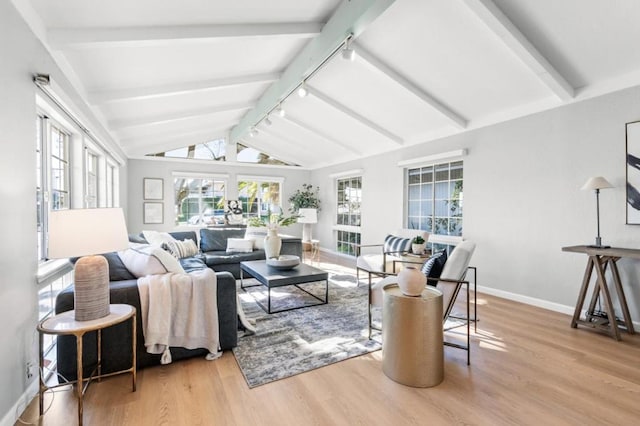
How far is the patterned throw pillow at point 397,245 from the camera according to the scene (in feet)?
15.1

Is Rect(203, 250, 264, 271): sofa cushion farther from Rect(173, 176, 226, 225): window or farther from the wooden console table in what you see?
the wooden console table

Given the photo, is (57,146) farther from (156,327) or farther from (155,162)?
(155,162)

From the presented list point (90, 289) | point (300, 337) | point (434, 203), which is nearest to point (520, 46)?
point (434, 203)

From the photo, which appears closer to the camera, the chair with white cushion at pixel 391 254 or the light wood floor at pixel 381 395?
the light wood floor at pixel 381 395

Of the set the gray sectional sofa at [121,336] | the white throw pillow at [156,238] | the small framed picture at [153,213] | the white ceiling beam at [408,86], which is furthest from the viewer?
the small framed picture at [153,213]

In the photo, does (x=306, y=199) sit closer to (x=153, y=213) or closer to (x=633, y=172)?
(x=153, y=213)

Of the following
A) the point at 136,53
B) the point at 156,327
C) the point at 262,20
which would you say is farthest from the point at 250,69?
the point at 156,327

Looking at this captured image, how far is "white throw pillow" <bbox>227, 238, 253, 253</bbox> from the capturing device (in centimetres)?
512

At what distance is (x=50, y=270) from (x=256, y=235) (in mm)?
3279

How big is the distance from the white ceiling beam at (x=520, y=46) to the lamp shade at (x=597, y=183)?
1028 mm

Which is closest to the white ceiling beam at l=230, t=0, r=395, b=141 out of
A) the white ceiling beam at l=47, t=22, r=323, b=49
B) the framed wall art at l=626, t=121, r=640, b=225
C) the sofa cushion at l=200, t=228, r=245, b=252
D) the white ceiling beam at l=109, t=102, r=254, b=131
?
the white ceiling beam at l=47, t=22, r=323, b=49

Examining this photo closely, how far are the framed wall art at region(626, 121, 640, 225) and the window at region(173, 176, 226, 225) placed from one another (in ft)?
23.9

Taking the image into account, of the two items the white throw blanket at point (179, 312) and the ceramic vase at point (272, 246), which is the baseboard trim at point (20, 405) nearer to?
the white throw blanket at point (179, 312)

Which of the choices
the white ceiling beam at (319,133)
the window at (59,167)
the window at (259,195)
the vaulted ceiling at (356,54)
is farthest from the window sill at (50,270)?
the window at (259,195)
